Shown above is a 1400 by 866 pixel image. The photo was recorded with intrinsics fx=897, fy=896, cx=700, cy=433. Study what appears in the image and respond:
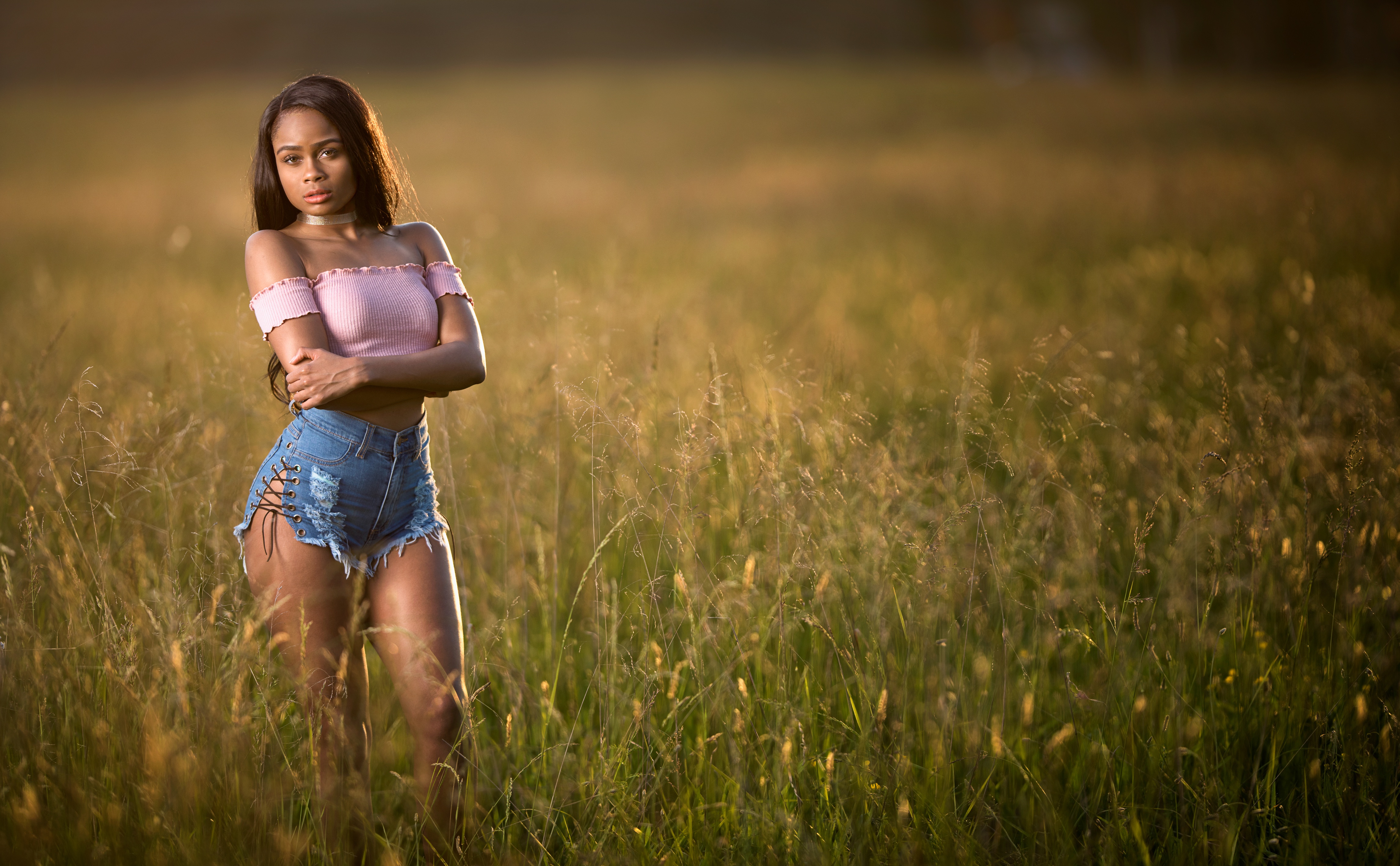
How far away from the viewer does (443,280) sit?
2047 millimetres

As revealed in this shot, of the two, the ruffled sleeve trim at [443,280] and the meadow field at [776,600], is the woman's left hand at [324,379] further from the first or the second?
the meadow field at [776,600]

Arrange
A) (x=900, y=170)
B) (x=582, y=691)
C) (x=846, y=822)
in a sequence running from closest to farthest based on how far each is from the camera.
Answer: (x=846, y=822)
(x=582, y=691)
(x=900, y=170)

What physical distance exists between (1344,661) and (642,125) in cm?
2223

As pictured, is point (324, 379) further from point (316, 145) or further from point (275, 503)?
point (316, 145)

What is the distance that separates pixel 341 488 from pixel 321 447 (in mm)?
94

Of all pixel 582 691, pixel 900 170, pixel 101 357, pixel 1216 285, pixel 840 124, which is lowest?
pixel 582 691

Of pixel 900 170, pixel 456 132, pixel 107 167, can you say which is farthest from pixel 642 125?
pixel 107 167

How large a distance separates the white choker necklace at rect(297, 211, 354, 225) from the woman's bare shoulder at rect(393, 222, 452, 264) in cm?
12

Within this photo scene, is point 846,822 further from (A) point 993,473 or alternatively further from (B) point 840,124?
(B) point 840,124

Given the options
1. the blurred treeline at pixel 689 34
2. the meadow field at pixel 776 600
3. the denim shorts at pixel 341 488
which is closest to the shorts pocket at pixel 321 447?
Result: the denim shorts at pixel 341 488

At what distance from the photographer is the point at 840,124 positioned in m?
21.5

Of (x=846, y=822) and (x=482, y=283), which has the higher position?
(x=482, y=283)

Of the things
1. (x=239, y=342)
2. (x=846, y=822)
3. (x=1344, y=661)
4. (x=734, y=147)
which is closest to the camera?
(x=846, y=822)

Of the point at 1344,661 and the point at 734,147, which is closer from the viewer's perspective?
the point at 1344,661
